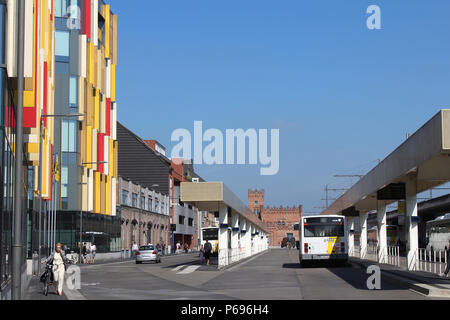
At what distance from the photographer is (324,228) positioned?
A: 39.5 metres

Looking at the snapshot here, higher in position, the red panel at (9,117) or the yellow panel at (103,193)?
the red panel at (9,117)

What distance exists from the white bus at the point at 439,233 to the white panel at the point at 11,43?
123 ft

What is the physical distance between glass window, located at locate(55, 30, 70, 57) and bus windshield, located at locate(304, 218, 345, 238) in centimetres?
3075

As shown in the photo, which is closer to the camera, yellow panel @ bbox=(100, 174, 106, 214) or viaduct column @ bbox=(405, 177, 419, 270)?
viaduct column @ bbox=(405, 177, 419, 270)

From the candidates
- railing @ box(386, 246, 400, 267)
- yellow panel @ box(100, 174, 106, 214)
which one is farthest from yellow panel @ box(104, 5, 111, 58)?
railing @ box(386, 246, 400, 267)

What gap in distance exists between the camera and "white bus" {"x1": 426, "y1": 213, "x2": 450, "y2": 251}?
50.9 meters

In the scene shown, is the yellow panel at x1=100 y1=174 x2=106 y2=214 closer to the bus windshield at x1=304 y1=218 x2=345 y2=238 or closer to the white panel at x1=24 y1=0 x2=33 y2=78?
the bus windshield at x1=304 y1=218 x2=345 y2=238

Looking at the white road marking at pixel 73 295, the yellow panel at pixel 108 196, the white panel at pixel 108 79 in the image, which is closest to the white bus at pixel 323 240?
the white road marking at pixel 73 295

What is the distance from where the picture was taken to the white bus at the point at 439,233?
50.9 m

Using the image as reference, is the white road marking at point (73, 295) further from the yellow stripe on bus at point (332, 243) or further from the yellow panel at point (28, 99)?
the yellow stripe on bus at point (332, 243)

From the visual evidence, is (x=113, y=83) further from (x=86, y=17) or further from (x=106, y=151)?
(x=86, y=17)
